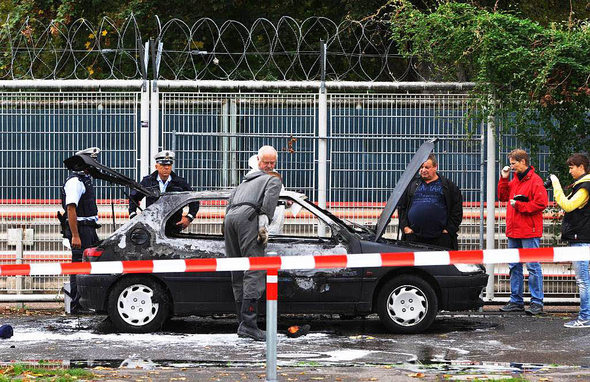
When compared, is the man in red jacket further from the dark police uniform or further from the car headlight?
the dark police uniform

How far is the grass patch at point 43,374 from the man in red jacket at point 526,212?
19.1 feet

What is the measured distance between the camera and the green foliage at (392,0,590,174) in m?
13.1

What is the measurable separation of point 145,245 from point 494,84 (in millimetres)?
4806

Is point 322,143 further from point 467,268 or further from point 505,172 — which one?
point 467,268

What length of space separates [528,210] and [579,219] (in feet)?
2.71

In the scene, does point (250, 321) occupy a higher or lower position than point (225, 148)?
lower

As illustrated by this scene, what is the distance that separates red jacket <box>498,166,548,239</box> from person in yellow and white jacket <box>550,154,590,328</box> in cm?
61

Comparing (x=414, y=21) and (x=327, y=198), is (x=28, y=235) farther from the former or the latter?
(x=414, y=21)

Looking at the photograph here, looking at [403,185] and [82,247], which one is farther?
[82,247]

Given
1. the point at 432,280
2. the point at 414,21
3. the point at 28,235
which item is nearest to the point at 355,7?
the point at 414,21

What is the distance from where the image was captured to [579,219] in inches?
466

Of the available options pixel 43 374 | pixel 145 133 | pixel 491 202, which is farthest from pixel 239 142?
pixel 43 374

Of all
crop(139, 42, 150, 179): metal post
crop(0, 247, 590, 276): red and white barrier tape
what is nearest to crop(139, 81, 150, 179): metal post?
crop(139, 42, 150, 179): metal post

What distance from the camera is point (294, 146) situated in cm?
1411
